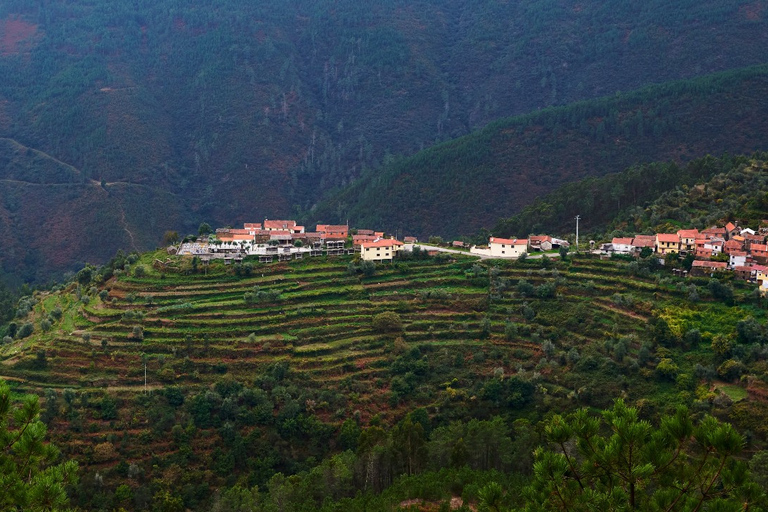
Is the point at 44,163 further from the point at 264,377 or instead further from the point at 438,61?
the point at 264,377

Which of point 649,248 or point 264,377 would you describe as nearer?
point 264,377

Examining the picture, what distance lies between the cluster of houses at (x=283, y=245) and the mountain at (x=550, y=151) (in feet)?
93.5

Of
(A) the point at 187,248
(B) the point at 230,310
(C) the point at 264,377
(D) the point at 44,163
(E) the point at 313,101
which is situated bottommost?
(C) the point at 264,377

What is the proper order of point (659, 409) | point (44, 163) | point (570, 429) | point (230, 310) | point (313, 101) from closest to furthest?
point (570, 429)
point (659, 409)
point (230, 310)
point (44, 163)
point (313, 101)

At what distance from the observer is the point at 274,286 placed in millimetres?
49594

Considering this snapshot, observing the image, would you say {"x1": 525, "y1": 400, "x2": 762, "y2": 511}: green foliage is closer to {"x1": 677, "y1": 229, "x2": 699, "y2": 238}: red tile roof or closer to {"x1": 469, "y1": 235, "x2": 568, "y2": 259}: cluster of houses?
{"x1": 677, "y1": 229, "x2": 699, "y2": 238}: red tile roof

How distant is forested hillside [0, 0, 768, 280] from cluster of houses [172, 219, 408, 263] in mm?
40179

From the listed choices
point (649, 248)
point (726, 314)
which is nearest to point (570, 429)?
point (726, 314)

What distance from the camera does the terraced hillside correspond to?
3769 centimetres

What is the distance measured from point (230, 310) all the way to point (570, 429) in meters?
35.0

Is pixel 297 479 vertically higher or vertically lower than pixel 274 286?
lower

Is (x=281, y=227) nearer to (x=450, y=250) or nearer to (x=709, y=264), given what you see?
(x=450, y=250)

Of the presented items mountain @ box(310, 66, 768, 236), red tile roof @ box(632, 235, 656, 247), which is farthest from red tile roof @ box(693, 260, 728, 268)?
mountain @ box(310, 66, 768, 236)

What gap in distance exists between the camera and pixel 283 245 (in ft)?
178
